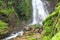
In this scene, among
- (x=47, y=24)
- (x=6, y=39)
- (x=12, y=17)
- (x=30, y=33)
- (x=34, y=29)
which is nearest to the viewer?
(x=47, y=24)

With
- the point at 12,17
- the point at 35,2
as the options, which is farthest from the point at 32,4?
the point at 12,17

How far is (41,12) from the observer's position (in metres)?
27.8

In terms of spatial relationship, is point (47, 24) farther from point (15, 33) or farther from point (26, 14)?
point (26, 14)

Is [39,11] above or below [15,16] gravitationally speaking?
above

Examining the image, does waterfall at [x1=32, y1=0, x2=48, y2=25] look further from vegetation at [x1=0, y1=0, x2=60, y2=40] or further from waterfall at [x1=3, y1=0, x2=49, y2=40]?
vegetation at [x1=0, y1=0, x2=60, y2=40]

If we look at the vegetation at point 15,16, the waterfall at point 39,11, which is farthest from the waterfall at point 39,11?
the vegetation at point 15,16

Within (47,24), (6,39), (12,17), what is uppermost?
(12,17)

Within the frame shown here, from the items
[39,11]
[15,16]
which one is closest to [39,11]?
[39,11]

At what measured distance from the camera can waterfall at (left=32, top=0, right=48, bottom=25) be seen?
27344 mm

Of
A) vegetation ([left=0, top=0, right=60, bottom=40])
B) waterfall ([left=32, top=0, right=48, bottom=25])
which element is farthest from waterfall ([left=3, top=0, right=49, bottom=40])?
vegetation ([left=0, top=0, right=60, bottom=40])

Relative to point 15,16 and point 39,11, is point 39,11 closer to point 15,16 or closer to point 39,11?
point 39,11

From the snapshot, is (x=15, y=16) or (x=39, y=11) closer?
(x=15, y=16)

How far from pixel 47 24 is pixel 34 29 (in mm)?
13539

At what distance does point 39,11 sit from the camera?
28.0 metres
